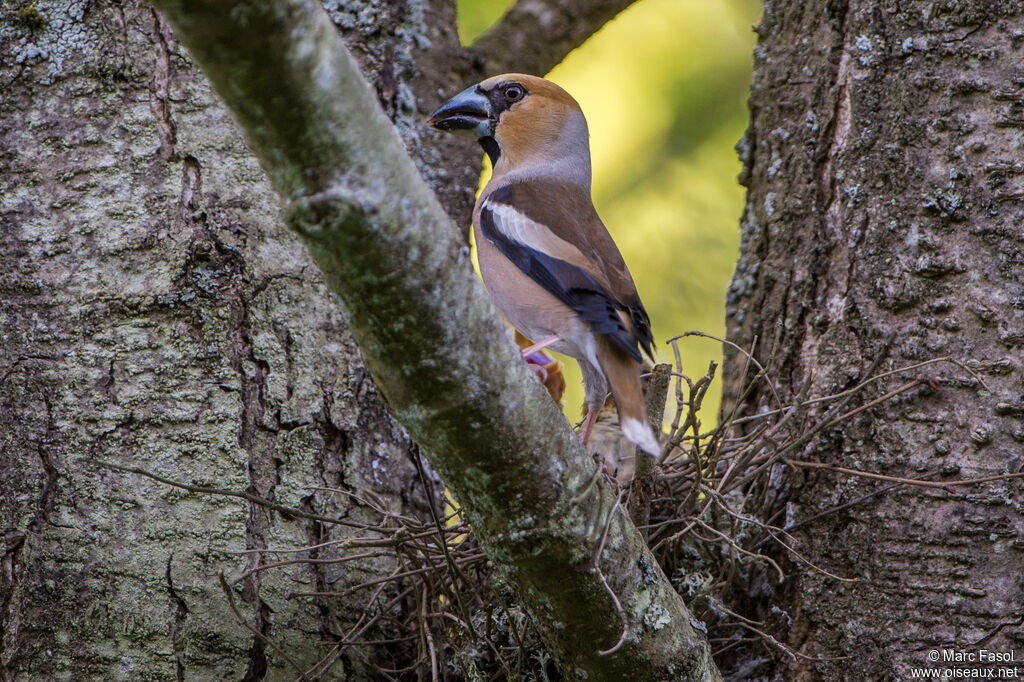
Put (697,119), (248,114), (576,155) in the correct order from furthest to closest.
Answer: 1. (697,119)
2. (576,155)
3. (248,114)

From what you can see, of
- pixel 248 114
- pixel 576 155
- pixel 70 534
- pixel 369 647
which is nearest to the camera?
pixel 248 114

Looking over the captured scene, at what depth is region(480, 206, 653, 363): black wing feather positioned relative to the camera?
2.60m

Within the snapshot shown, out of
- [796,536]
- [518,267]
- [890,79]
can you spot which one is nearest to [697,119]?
[890,79]

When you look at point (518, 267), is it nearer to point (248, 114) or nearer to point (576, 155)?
point (576, 155)

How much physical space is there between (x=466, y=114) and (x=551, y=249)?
30.6 inches

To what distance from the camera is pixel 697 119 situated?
436cm

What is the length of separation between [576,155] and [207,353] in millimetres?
1925

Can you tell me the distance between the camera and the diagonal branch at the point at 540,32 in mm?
3719

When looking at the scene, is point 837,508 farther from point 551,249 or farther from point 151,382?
point 151,382

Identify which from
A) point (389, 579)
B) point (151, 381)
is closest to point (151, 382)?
point (151, 381)

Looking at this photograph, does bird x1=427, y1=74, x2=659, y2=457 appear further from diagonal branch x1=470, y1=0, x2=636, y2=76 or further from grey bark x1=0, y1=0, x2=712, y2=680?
grey bark x1=0, y1=0, x2=712, y2=680

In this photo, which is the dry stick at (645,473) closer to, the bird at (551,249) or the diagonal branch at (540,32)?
the bird at (551,249)

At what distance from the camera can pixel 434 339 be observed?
1.47m

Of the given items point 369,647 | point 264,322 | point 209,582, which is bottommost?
point 369,647
